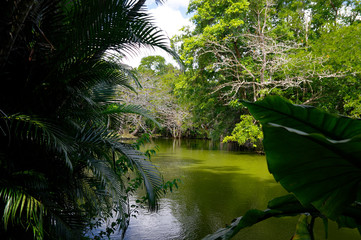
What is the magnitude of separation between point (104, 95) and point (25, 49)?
140 cm

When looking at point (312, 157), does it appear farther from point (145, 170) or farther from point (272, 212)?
point (145, 170)

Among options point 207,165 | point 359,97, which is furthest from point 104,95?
point 359,97

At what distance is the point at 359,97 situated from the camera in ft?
32.9

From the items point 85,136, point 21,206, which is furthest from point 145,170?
point 21,206

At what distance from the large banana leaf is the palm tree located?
190 centimetres

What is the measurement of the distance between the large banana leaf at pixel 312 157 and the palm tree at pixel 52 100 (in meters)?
1.90

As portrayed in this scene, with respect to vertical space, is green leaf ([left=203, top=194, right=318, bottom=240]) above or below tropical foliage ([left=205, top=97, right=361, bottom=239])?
below

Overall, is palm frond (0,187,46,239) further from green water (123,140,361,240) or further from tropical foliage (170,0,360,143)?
tropical foliage (170,0,360,143)

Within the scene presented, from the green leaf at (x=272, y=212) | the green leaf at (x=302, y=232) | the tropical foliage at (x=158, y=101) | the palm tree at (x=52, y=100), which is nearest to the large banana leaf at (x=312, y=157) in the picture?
the green leaf at (x=272, y=212)

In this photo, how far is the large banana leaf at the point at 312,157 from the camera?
28.1 inches

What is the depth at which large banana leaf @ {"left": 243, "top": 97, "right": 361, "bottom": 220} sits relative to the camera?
0.71 m

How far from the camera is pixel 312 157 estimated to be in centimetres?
73

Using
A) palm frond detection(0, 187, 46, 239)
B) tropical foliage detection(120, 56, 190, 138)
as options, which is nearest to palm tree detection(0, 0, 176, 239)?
palm frond detection(0, 187, 46, 239)

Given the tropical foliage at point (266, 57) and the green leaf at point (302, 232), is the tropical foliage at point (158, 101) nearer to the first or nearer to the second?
the tropical foliage at point (266, 57)
